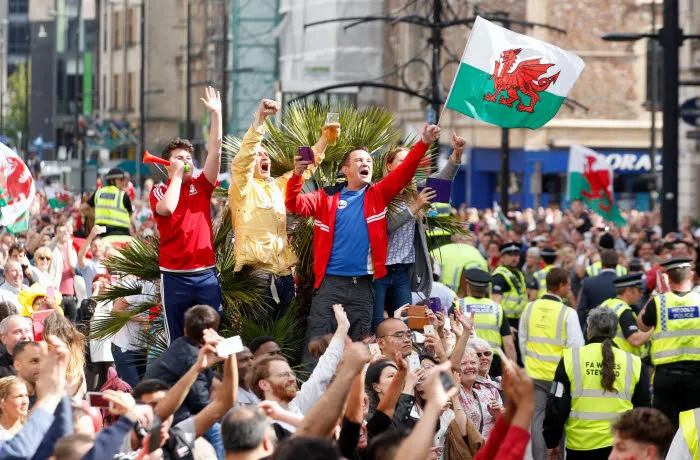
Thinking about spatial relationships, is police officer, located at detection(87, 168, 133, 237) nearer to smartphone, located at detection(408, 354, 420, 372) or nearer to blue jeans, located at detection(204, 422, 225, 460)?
smartphone, located at detection(408, 354, 420, 372)

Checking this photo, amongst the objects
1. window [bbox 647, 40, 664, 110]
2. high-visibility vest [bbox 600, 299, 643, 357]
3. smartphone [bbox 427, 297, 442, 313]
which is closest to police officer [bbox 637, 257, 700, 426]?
high-visibility vest [bbox 600, 299, 643, 357]

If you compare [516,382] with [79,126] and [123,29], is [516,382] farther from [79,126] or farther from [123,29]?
[123,29]

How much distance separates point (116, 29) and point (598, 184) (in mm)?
65430

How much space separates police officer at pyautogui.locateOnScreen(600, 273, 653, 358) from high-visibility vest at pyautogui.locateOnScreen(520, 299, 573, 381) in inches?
15.6

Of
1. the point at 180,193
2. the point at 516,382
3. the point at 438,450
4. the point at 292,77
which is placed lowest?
the point at 438,450

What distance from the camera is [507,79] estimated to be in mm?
12086

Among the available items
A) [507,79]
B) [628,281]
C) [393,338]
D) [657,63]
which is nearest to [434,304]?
[393,338]

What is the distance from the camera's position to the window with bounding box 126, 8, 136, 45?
8562 cm

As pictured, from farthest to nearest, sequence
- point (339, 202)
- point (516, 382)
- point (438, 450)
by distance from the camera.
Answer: point (339, 202)
point (438, 450)
point (516, 382)

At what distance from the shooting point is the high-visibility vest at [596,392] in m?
11.0

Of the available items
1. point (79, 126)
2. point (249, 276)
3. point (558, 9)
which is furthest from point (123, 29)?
point (249, 276)

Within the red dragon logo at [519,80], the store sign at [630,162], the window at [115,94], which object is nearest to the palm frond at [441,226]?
the red dragon logo at [519,80]

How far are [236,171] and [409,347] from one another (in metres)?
1.70

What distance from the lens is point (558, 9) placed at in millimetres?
50656
